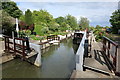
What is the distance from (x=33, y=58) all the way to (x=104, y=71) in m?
3.77

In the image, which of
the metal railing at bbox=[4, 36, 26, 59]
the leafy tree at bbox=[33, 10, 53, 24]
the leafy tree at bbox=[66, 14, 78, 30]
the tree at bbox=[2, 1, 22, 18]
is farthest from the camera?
the leafy tree at bbox=[66, 14, 78, 30]

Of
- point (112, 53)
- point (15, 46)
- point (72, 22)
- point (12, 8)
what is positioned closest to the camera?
point (112, 53)

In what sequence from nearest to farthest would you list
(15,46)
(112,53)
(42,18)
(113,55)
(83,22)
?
(113,55)
(112,53)
(15,46)
(42,18)
(83,22)

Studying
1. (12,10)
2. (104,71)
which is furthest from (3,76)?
(12,10)

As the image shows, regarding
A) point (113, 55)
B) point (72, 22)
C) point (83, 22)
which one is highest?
point (83, 22)

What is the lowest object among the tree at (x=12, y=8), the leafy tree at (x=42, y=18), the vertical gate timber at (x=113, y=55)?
the vertical gate timber at (x=113, y=55)

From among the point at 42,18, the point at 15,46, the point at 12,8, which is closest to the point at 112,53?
the point at 15,46

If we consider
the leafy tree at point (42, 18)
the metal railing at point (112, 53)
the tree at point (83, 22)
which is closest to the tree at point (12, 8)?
the leafy tree at point (42, 18)

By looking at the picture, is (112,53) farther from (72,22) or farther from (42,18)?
(72,22)

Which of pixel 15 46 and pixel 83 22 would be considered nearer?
pixel 15 46

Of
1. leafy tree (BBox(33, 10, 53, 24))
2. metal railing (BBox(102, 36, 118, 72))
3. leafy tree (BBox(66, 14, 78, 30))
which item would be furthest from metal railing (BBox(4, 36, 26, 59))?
leafy tree (BBox(66, 14, 78, 30))

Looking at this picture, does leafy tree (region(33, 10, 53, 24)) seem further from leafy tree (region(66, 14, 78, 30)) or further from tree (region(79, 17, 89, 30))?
tree (region(79, 17, 89, 30))

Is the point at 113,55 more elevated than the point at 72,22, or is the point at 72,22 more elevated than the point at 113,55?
the point at 72,22

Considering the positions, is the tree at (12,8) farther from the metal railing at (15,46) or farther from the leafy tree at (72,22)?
the metal railing at (15,46)
